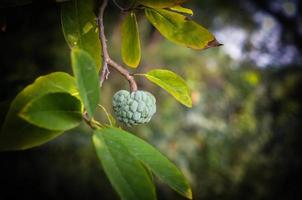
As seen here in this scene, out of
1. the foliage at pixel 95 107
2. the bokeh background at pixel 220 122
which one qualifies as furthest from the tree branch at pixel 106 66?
the bokeh background at pixel 220 122

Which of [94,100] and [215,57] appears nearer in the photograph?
[94,100]

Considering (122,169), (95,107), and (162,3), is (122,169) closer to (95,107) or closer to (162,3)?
→ (95,107)

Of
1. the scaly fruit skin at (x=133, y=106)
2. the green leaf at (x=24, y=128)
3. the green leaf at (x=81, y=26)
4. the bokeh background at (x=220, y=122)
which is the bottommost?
the bokeh background at (x=220, y=122)

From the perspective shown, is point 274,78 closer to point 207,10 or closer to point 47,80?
point 207,10

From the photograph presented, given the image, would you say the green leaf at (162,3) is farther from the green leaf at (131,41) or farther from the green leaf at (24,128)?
the green leaf at (24,128)

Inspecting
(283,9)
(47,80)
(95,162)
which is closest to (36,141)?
(47,80)

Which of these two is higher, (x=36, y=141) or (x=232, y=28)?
(x=36, y=141)

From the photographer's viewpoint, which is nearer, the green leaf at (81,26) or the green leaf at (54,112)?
the green leaf at (54,112)
